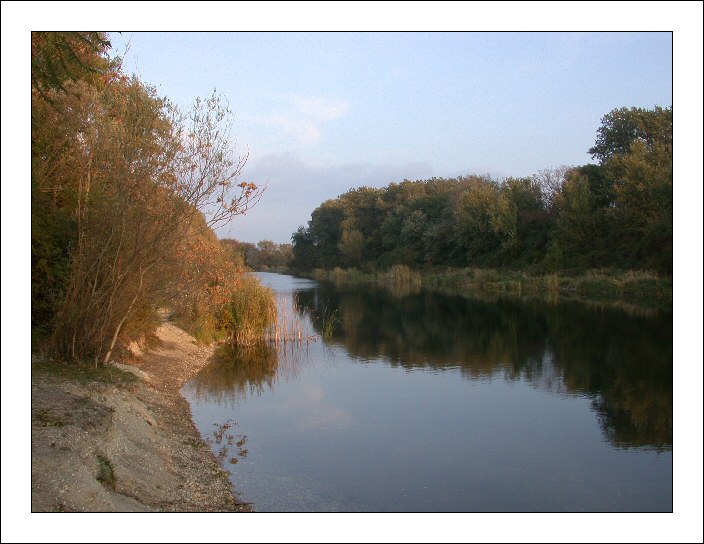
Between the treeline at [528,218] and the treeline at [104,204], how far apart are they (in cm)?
1907

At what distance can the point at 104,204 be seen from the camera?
1080cm

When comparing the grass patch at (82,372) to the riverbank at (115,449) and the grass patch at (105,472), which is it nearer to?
the riverbank at (115,449)

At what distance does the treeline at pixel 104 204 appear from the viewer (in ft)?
34.6

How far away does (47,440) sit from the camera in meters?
6.88

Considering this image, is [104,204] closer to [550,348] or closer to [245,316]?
[245,316]

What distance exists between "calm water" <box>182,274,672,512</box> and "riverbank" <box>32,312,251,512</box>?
1.66 ft

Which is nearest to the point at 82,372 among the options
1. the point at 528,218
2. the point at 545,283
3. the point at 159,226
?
the point at 159,226

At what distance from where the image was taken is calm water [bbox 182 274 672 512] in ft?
26.6

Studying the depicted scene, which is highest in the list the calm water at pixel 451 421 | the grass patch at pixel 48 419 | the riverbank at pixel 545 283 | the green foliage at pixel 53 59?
the green foliage at pixel 53 59

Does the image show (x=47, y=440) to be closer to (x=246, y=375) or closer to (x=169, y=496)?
(x=169, y=496)

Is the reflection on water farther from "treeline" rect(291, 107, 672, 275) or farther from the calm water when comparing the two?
"treeline" rect(291, 107, 672, 275)

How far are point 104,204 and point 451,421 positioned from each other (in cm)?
661

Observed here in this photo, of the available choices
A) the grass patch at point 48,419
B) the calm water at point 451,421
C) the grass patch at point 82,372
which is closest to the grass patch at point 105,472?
the grass patch at point 48,419

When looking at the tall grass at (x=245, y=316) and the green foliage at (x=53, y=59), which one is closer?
the green foliage at (x=53, y=59)
